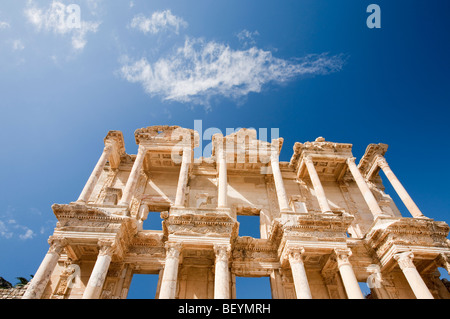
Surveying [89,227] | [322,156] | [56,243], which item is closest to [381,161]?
[322,156]

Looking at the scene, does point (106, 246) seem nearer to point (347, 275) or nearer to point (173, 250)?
point (173, 250)

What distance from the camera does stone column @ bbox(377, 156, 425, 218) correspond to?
51.1ft

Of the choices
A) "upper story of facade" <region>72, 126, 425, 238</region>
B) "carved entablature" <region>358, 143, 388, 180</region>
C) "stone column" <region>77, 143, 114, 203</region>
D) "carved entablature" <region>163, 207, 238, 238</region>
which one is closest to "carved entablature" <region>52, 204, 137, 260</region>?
"stone column" <region>77, 143, 114, 203</region>

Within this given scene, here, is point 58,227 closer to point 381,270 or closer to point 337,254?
point 337,254

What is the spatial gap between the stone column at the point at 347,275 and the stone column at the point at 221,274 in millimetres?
4904

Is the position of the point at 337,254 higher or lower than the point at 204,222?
lower

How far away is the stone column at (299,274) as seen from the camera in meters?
11.3

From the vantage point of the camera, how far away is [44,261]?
1183 cm

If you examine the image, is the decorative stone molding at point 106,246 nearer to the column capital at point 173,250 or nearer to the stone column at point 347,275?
the column capital at point 173,250

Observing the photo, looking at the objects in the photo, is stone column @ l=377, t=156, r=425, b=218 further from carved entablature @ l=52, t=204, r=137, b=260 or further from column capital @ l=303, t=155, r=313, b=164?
carved entablature @ l=52, t=204, r=137, b=260

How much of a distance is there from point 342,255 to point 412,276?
118 inches

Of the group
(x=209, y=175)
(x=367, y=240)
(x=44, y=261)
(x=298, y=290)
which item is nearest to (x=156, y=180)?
(x=209, y=175)

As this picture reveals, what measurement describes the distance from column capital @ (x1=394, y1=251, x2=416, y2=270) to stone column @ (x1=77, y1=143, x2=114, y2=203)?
15.2 metres
